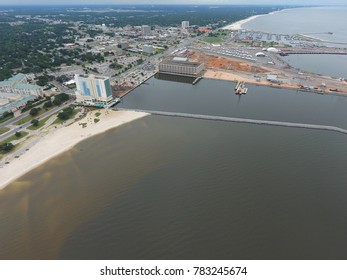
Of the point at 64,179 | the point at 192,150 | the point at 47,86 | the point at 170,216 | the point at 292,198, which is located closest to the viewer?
the point at 170,216

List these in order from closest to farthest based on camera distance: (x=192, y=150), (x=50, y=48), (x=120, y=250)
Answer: (x=120, y=250)
(x=192, y=150)
(x=50, y=48)

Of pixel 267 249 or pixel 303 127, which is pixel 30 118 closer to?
pixel 267 249

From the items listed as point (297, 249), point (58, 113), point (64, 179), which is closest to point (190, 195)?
point (297, 249)

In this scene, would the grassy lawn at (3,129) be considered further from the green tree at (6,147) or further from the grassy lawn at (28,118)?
the green tree at (6,147)

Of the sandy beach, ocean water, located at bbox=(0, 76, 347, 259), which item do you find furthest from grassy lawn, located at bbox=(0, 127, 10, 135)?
ocean water, located at bbox=(0, 76, 347, 259)

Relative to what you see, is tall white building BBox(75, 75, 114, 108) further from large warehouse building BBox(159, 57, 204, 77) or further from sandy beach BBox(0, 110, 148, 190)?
large warehouse building BBox(159, 57, 204, 77)

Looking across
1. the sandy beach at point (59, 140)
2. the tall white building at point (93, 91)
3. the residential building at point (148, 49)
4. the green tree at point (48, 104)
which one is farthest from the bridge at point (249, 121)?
the residential building at point (148, 49)
